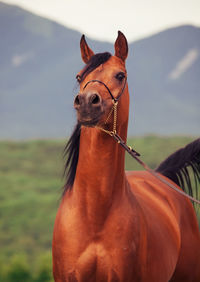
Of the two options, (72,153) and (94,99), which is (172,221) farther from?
(94,99)

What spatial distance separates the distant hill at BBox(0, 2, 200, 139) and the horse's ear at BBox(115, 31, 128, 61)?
4363 centimetres

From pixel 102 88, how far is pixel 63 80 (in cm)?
4661

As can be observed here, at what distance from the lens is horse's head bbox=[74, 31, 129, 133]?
2.80 metres

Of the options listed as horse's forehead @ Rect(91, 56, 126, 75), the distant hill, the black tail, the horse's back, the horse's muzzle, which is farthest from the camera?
the distant hill

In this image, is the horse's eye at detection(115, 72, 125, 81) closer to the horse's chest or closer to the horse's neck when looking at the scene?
the horse's neck

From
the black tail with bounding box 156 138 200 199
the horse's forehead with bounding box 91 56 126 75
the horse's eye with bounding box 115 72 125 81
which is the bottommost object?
the black tail with bounding box 156 138 200 199

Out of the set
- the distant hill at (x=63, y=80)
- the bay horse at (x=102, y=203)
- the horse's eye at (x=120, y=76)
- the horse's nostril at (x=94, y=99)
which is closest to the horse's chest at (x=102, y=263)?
the bay horse at (x=102, y=203)

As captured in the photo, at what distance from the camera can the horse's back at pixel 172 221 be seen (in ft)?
12.6

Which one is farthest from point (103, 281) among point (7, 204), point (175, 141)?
point (175, 141)

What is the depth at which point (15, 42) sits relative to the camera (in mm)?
52812

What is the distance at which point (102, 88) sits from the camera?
117 inches

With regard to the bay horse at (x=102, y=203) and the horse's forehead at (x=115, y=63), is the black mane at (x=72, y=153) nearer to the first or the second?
the bay horse at (x=102, y=203)

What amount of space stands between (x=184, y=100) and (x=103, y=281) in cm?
4960

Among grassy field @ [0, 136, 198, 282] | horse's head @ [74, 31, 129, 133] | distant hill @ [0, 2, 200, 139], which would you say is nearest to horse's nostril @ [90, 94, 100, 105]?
horse's head @ [74, 31, 129, 133]
